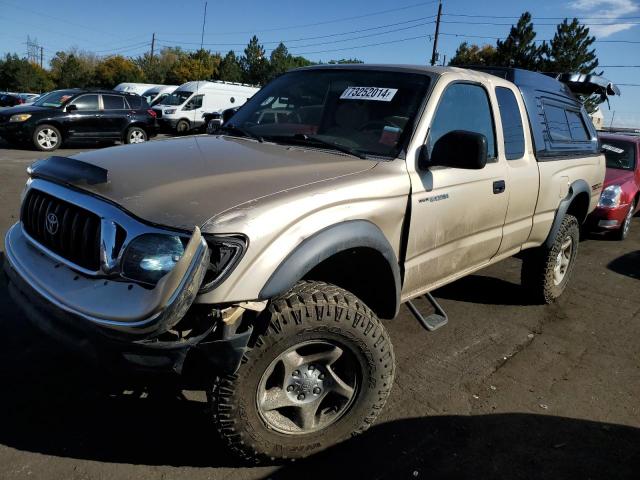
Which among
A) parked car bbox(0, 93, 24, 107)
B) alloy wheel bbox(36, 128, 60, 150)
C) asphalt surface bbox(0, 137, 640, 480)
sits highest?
asphalt surface bbox(0, 137, 640, 480)

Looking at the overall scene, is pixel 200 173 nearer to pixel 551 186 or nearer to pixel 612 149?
pixel 551 186

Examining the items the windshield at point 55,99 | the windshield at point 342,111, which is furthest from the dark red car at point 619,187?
the windshield at point 55,99

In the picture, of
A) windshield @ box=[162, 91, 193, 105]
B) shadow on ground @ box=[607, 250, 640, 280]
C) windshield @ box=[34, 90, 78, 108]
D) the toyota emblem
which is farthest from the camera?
windshield @ box=[162, 91, 193, 105]

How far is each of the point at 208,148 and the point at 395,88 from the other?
1206mm

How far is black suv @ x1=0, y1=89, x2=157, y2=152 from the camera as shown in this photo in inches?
522

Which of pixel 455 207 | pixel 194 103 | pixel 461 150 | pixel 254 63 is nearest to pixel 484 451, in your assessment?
pixel 455 207

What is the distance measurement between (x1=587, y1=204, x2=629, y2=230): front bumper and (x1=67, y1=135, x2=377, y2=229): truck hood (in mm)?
5897

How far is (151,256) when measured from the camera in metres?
2.03

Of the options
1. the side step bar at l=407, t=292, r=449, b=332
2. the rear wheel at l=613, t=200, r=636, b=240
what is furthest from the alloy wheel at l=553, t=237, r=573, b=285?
the rear wheel at l=613, t=200, r=636, b=240

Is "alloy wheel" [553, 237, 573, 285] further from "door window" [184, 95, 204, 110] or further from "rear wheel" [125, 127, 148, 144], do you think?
"door window" [184, 95, 204, 110]

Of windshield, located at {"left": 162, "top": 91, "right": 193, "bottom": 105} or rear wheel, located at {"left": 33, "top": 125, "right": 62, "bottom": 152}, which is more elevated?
windshield, located at {"left": 162, "top": 91, "right": 193, "bottom": 105}

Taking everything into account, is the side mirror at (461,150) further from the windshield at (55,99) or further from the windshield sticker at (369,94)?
the windshield at (55,99)

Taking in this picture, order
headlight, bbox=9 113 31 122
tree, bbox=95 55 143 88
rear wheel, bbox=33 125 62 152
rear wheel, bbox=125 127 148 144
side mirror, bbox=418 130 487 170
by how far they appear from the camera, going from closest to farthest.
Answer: side mirror, bbox=418 130 487 170, headlight, bbox=9 113 31 122, rear wheel, bbox=33 125 62 152, rear wheel, bbox=125 127 148 144, tree, bbox=95 55 143 88

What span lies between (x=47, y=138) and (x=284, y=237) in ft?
44.7
